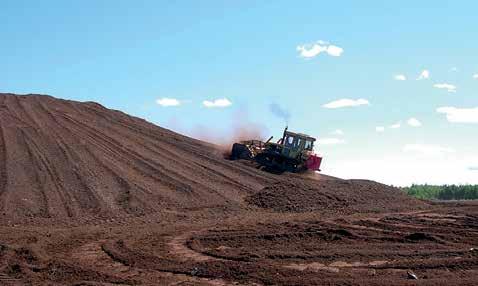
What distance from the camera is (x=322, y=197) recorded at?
2988cm

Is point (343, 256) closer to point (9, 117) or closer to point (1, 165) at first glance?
point (1, 165)

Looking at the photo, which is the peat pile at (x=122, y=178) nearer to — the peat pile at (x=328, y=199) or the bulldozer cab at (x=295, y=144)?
the peat pile at (x=328, y=199)

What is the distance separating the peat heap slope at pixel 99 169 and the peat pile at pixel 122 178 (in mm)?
44

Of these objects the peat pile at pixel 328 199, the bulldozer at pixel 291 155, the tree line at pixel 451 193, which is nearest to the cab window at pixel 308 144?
the bulldozer at pixel 291 155

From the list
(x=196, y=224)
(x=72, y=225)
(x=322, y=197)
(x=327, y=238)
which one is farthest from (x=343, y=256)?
(x=322, y=197)

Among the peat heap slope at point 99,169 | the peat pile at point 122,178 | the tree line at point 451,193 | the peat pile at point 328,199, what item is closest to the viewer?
the peat heap slope at point 99,169

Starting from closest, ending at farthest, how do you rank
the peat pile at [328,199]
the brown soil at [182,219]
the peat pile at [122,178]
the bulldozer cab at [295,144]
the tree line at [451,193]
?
the brown soil at [182,219], the peat pile at [122,178], the peat pile at [328,199], the bulldozer cab at [295,144], the tree line at [451,193]

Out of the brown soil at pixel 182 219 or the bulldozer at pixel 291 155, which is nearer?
the brown soil at pixel 182 219

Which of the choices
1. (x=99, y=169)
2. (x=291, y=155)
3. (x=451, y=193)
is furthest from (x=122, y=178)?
(x=451, y=193)

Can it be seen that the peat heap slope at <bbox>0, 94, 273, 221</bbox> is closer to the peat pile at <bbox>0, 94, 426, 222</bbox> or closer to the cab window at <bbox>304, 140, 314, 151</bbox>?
the peat pile at <bbox>0, 94, 426, 222</bbox>

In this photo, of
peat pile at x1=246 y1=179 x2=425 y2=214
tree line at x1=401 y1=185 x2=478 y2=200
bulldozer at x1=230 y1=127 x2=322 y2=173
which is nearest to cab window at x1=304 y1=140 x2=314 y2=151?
bulldozer at x1=230 y1=127 x2=322 y2=173

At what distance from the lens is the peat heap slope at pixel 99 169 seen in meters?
23.4

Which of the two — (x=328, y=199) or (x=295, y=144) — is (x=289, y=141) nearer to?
(x=295, y=144)

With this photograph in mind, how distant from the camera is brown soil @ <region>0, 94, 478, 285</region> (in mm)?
12984
